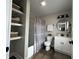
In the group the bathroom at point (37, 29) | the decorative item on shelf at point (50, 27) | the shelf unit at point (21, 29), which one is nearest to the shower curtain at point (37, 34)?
the bathroom at point (37, 29)

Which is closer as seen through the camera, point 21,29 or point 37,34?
point 21,29

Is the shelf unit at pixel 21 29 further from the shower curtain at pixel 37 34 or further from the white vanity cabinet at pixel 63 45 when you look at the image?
the white vanity cabinet at pixel 63 45

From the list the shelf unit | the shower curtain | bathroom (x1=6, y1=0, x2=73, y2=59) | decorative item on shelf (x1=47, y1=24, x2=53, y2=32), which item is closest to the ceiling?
bathroom (x1=6, y1=0, x2=73, y2=59)

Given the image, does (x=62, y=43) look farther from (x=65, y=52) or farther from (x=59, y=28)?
(x=59, y=28)

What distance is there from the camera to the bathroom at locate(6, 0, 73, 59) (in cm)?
162

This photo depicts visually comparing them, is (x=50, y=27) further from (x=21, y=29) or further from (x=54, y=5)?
(x=21, y=29)

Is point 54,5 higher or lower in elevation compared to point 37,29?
higher

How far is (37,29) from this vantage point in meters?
3.51

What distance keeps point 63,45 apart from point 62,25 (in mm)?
1269

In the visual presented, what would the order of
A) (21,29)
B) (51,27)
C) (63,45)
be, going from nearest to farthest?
(21,29)
(63,45)
(51,27)

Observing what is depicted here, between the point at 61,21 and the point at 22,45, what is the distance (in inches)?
122

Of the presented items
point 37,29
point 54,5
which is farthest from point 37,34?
point 54,5

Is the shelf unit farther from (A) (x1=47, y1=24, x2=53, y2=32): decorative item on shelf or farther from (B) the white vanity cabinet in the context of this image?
(A) (x1=47, y1=24, x2=53, y2=32): decorative item on shelf
